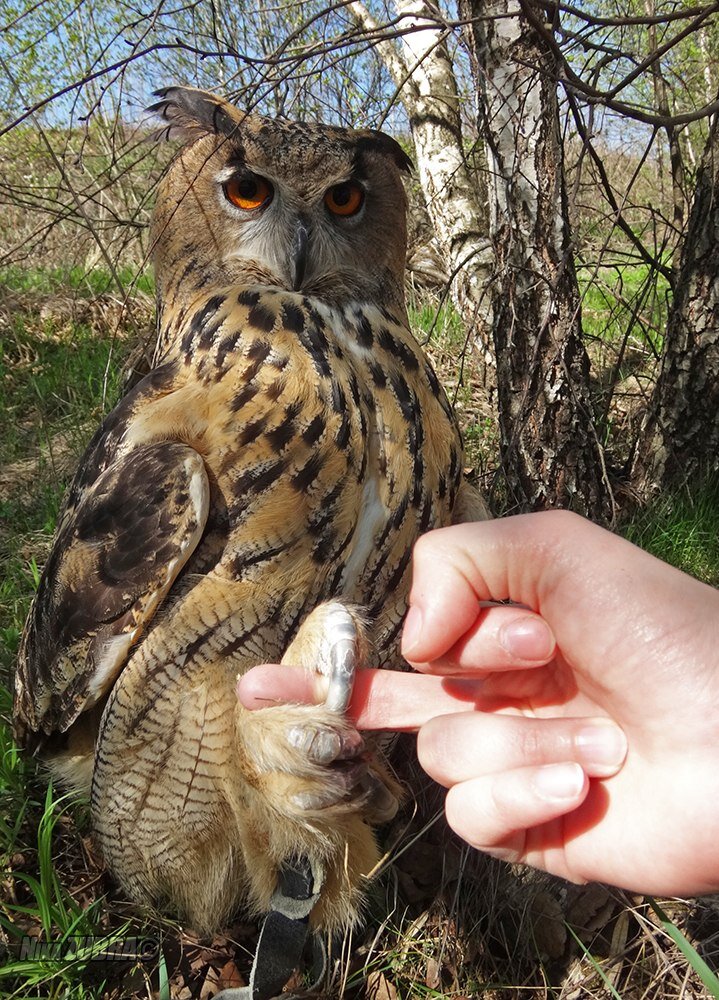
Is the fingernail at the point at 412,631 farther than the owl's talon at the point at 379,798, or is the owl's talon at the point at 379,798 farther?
the owl's talon at the point at 379,798

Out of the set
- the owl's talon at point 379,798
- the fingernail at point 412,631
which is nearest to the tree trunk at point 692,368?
the owl's talon at point 379,798

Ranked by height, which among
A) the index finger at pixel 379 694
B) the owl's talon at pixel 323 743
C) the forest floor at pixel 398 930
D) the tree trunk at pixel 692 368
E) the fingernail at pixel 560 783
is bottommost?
the forest floor at pixel 398 930

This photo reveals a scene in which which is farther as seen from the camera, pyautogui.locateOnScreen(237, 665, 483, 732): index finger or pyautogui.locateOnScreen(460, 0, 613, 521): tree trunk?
pyautogui.locateOnScreen(460, 0, 613, 521): tree trunk

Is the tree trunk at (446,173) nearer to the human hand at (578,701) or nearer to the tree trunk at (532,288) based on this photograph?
the tree trunk at (532,288)

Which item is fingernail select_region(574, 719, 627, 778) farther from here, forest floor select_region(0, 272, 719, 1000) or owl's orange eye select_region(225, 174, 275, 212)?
owl's orange eye select_region(225, 174, 275, 212)

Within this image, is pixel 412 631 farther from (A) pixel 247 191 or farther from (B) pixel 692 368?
(B) pixel 692 368

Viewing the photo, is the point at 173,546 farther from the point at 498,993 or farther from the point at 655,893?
the point at 498,993

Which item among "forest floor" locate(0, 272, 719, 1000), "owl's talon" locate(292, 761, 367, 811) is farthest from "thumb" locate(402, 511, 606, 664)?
"forest floor" locate(0, 272, 719, 1000)
